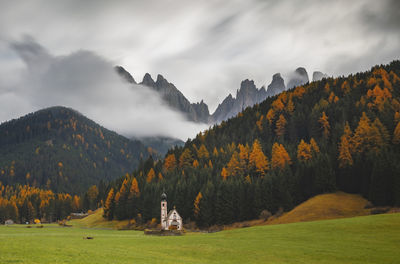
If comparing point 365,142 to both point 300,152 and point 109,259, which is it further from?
point 109,259

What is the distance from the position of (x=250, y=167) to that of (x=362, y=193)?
117ft

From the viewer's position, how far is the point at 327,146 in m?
100

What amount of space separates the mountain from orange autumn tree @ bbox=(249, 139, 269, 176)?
0.32 meters

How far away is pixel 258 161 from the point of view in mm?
100625

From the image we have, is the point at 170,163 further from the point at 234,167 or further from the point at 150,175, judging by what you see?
the point at 234,167

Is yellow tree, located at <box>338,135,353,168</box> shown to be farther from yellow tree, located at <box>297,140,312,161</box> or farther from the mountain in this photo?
yellow tree, located at <box>297,140,312,161</box>

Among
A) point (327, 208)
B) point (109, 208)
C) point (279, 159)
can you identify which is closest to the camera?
point (327, 208)

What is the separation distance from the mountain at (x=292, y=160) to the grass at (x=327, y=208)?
3.08m

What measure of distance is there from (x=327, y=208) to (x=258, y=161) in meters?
31.6

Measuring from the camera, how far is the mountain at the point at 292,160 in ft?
272

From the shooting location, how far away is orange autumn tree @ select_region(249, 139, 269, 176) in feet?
327

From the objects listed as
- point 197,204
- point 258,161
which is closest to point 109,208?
point 197,204

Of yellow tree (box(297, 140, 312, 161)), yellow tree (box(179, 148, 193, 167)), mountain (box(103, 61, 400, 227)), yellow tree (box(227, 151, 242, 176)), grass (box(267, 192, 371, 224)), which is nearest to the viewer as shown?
grass (box(267, 192, 371, 224))

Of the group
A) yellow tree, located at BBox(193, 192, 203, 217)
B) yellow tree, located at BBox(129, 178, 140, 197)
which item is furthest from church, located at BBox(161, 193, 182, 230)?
yellow tree, located at BBox(129, 178, 140, 197)
